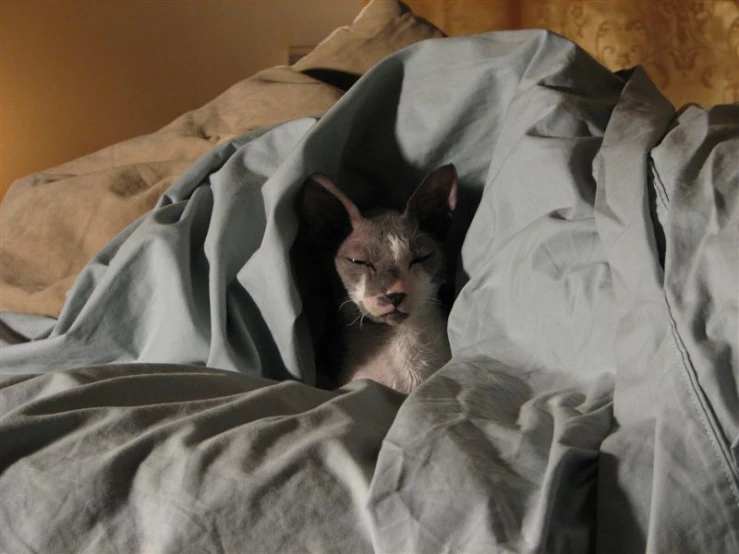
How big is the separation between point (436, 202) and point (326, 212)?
13 cm

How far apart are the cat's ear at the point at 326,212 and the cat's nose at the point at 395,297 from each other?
4.5 inches

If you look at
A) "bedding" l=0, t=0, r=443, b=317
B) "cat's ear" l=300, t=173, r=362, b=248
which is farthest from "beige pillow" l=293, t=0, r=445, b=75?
"cat's ear" l=300, t=173, r=362, b=248

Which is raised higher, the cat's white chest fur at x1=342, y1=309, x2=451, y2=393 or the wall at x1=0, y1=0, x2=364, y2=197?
the wall at x1=0, y1=0, x2=364, y2=197

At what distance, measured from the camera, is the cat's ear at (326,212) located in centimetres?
96

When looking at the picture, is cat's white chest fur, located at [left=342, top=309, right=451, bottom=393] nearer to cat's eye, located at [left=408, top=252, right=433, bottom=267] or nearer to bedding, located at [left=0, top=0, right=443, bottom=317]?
cat's eye, located at [left=408, top=252, right=433, bottom=267]

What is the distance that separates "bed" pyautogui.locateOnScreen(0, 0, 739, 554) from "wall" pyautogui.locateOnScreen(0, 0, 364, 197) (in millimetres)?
432

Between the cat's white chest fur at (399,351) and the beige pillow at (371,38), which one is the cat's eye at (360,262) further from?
the beige pillow at (371,38)

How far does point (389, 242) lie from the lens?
971 millimetres

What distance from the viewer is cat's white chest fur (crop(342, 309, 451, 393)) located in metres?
0.98

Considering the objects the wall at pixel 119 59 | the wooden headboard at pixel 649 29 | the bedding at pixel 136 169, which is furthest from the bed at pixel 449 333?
the wooden headboard at pixel 649 29

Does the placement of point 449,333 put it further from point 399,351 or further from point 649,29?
point 649,29

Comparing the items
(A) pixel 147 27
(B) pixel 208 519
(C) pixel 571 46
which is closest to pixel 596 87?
(C) pixel 571 46

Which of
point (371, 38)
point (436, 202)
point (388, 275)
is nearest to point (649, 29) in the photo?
point (371, 38)

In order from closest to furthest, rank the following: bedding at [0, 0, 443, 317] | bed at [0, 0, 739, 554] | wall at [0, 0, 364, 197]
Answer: bed at [0, 0, 739, 554]
bedding at [0, 0, 443, 317]
wall at [0, 0, 364, 197]
